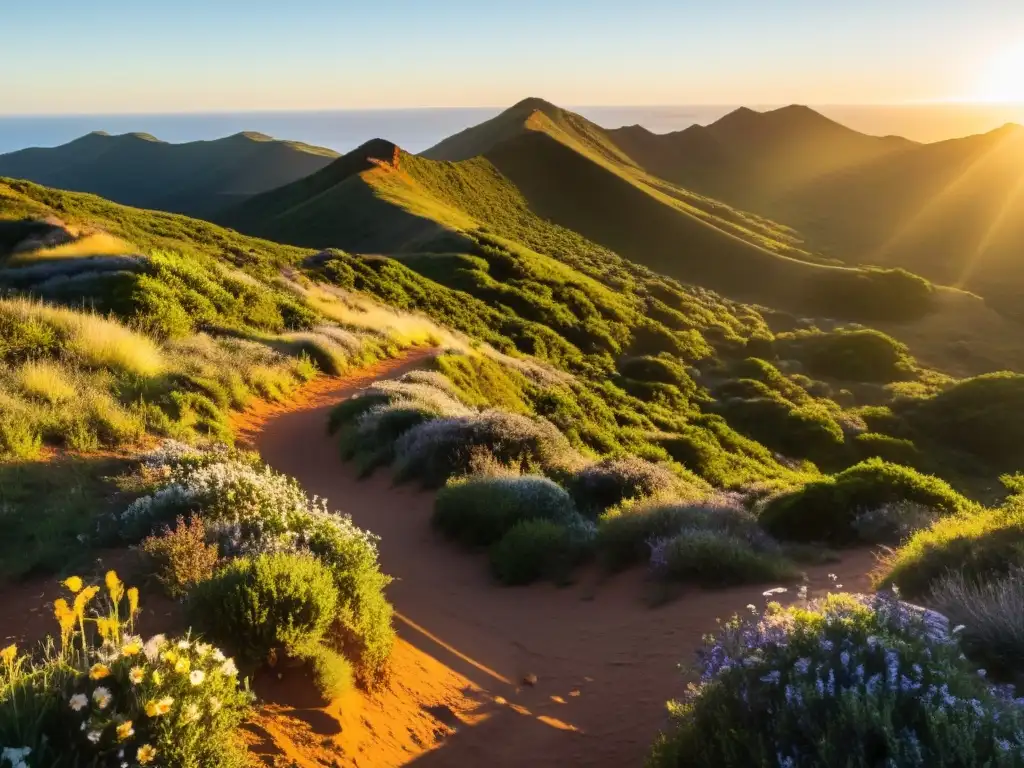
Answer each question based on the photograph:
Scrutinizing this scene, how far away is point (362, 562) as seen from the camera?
5723 mm

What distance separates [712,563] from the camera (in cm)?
732

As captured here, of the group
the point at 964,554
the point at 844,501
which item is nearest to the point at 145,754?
the point at 964,554

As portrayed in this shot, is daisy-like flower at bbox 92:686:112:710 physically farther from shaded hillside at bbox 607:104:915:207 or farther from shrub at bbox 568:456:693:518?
shaded hillside at bbox 607:104:915:207

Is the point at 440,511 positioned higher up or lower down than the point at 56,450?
→ lower down

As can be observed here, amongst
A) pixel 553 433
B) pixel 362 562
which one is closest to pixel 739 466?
pixel 553 433

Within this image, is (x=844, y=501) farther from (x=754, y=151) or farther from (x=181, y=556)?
(x=754, y=151)

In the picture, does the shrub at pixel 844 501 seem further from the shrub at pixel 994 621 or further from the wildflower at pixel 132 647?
the wildflower at pixel 132 647

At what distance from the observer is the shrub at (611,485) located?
11078 millimetres

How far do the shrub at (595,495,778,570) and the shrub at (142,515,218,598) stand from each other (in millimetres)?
4287

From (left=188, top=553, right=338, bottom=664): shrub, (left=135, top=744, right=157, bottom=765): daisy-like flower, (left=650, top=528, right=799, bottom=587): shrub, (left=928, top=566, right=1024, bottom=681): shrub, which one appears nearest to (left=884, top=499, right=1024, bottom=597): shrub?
(left=928, top=566, right=1024, bottom=681): shrub

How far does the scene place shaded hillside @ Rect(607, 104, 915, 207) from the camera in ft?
439

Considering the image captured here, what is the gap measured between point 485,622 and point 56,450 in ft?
17.2

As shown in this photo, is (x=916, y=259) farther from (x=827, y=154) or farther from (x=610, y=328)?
(x=610, y=328)

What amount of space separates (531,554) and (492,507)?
1.04 metres
